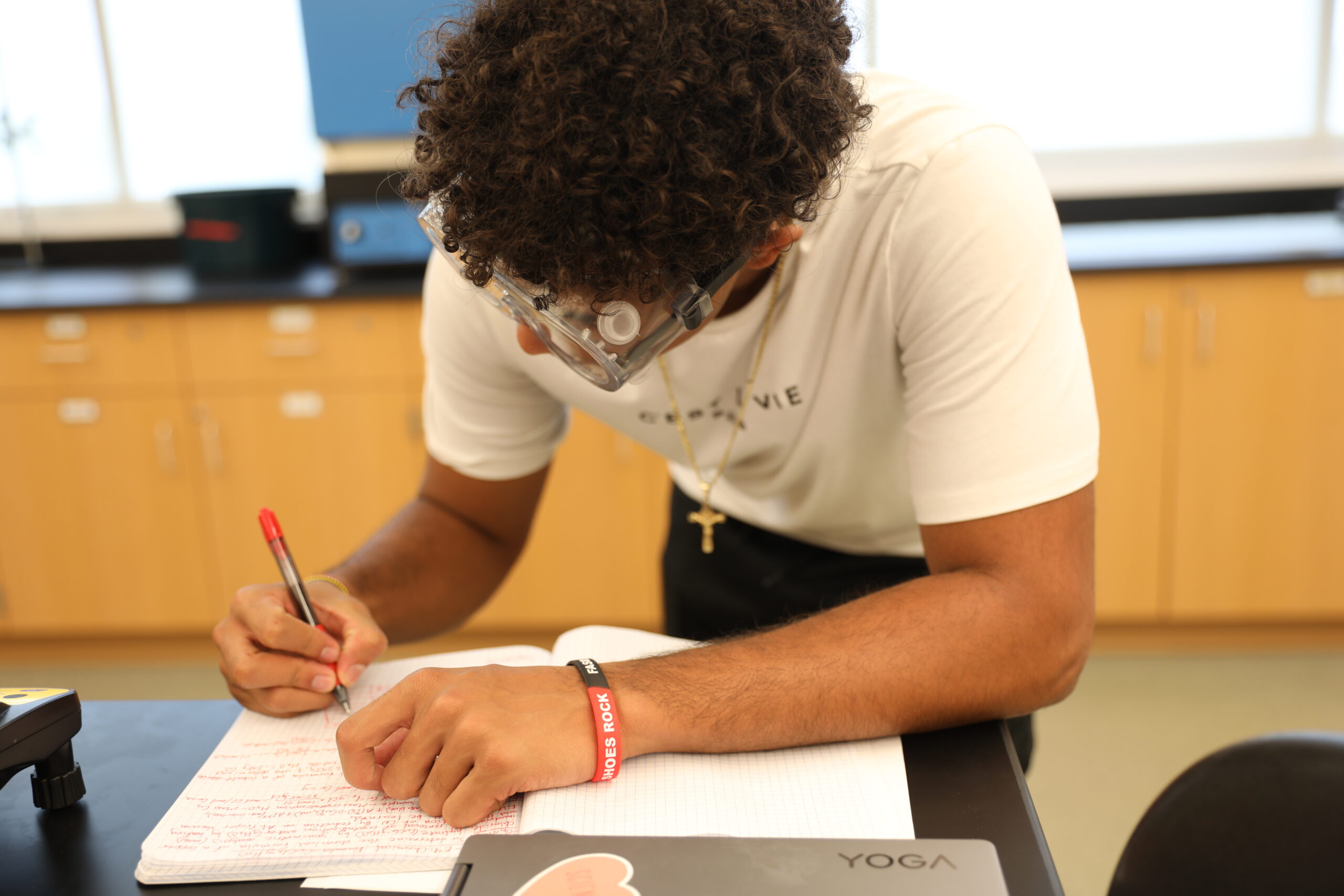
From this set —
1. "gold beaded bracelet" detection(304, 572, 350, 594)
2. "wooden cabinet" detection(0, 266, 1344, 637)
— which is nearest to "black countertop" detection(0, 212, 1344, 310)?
"wooden cabinet" detection(0, 266, 1344, 637)

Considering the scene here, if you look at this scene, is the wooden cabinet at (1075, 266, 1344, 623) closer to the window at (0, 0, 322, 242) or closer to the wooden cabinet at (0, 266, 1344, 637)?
the wooden cabinet at (0, 266, 1344, 637)

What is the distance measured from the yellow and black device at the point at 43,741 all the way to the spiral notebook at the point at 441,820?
9 centimetres

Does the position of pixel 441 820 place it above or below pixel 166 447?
above

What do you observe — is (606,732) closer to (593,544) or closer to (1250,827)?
(1250,827)

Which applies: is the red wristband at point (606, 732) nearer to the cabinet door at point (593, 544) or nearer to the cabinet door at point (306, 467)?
the cabinet door at point (593, 544)

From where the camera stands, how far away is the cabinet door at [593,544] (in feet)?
8.68

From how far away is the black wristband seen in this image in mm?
763

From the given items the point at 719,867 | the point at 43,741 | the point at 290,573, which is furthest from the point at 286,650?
the point at 719,867

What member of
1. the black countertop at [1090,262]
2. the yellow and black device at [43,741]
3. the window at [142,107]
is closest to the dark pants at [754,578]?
the yellow and black device at [43,741]

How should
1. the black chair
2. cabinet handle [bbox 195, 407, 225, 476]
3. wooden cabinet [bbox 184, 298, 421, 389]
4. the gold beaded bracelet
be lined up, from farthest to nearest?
cabinet handle [bbox 195, 407, 225, 476]
wooden cabinet [bbox 184, 298, 421, 389]
the gold beaded bracelet
the black chair

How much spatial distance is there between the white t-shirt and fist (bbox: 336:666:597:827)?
37 cm

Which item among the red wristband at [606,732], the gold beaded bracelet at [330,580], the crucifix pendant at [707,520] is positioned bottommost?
the crucifix pendant at [707,520]

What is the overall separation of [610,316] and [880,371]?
1.16ft

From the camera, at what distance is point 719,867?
1.94 feet
